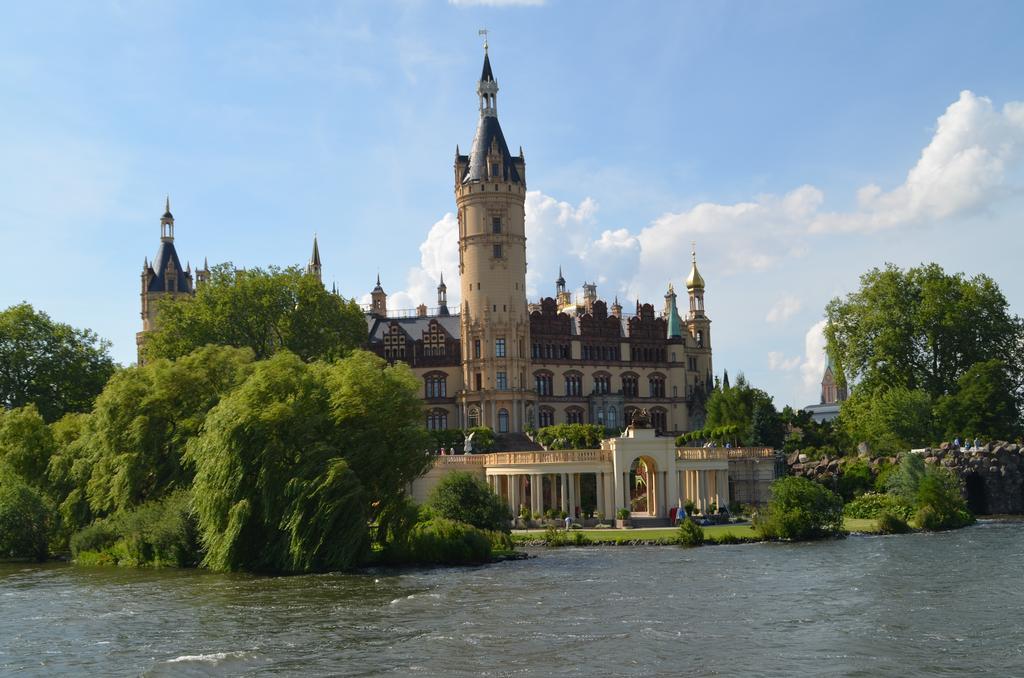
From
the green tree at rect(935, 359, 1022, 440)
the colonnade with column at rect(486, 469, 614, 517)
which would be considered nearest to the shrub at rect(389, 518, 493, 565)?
the colonnade with column at rect(486, 469, 614, 517)

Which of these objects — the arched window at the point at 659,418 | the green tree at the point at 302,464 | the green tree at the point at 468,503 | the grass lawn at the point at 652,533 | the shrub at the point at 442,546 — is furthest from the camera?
the arched window at the point at 659,418

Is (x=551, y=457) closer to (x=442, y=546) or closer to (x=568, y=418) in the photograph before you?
(x=442, y=546)

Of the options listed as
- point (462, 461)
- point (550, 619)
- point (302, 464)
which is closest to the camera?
point (550, 619)

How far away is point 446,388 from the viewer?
348ft

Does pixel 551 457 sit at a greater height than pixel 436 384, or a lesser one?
lesser

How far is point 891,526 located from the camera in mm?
58594

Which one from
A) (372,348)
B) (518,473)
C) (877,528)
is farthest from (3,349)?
(877,528)

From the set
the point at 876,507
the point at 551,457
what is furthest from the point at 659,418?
the point at 551,457

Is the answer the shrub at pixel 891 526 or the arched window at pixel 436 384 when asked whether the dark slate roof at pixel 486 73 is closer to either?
the arched window at pixel 436 384

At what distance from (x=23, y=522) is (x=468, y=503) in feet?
67.2

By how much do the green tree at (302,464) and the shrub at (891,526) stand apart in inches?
938

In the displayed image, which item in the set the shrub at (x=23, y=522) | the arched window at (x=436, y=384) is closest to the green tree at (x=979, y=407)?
the arched window at (x=436, y=384)

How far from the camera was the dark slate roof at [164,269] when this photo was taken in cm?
11469

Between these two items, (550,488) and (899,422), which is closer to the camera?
(550,488)
